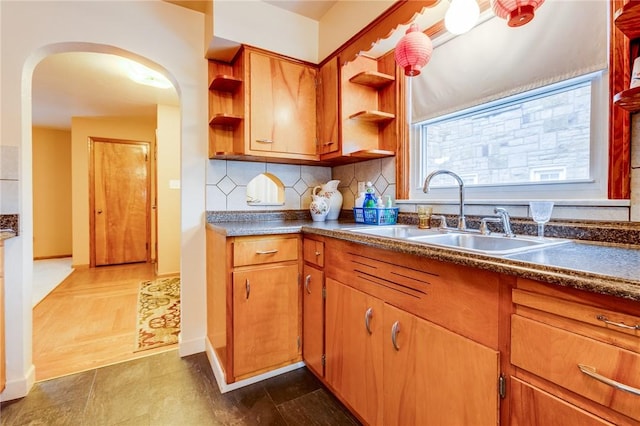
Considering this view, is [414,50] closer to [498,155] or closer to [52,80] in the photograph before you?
[498,155]

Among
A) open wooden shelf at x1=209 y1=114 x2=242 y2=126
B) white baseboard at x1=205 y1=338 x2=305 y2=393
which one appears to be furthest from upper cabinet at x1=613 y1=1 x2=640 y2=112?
white baseboard at x1=205 y1=338 x2=305 y2=393

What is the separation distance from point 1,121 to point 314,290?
73.5 inches

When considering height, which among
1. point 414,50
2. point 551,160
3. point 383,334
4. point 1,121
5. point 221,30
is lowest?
point 383,334

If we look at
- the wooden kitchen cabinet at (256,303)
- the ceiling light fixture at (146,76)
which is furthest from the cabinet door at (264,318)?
the ceiling light fixture at (146,76)

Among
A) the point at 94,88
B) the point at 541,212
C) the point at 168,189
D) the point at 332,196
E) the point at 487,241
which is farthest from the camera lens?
the point at 168,189

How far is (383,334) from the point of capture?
1174mm

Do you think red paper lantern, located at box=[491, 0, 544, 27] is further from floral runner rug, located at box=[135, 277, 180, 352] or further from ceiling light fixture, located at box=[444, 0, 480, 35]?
floral runner rug, located at box=[135, 277, 180, 352]

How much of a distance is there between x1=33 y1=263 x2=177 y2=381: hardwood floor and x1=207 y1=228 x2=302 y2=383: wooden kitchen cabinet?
0.79m

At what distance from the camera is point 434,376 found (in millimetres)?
969

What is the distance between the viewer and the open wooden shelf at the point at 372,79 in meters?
1.86

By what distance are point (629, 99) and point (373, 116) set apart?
120 cm

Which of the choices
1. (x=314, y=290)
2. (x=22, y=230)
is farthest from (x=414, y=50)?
(x=22, y=230)

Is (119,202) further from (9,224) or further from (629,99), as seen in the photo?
(629,99)

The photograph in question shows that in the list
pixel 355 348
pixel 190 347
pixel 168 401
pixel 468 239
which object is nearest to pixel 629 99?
pixel 468 239
